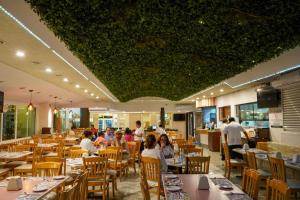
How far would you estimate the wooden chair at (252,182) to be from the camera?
3.22 m

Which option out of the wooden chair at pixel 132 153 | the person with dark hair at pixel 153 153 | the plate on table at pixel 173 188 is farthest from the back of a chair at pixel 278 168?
the wooden chair at pixel 132 153

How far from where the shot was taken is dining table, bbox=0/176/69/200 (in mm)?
3310

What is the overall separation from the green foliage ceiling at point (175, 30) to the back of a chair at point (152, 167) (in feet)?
7.65

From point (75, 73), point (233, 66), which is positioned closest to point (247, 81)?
point (233, 66)

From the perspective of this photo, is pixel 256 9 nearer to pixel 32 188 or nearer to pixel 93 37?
pixel 93 37

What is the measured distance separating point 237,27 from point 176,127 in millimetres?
17445

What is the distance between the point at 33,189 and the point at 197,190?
197cm

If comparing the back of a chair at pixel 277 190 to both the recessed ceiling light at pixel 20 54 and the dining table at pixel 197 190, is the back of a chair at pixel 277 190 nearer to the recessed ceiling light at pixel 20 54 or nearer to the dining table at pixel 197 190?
the dining table at pixel 197 190

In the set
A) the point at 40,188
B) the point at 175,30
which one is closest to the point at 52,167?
the point at 40,188

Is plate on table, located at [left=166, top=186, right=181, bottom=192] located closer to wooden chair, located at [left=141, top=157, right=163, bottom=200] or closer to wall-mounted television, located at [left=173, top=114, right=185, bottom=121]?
wooden chair, located at [left=141, top=157, right=163, bottom=200]

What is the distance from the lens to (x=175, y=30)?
5.37 metres

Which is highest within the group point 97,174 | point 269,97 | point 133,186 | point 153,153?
point 269,97

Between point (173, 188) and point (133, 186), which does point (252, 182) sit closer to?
point (173, 188)

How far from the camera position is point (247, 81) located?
31.4 ft
